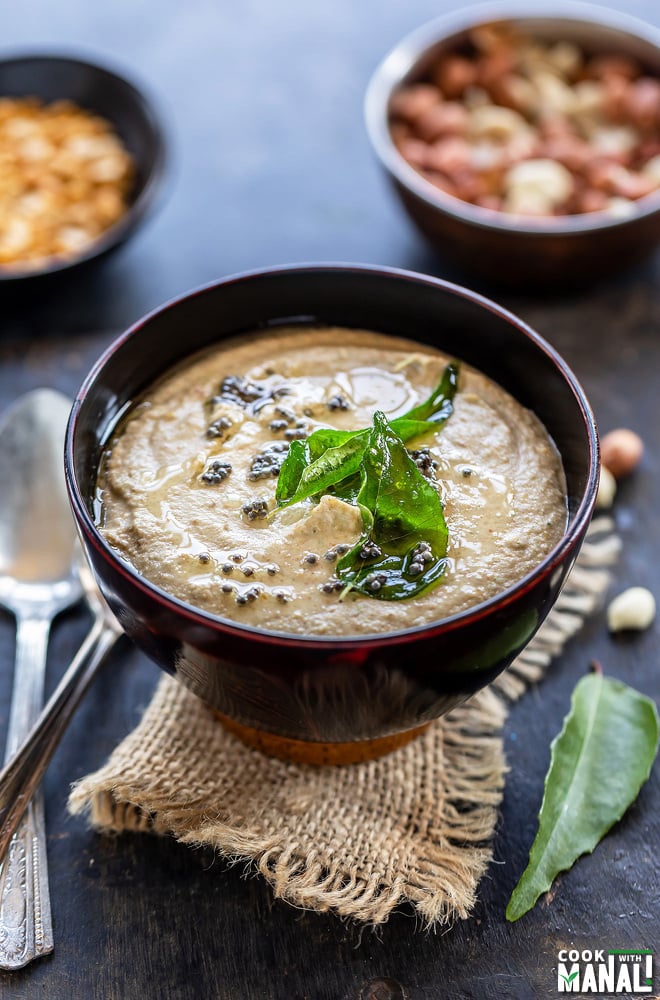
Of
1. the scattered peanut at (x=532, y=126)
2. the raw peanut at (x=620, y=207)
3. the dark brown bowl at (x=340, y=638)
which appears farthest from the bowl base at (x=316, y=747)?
the scattered peanut at (x=532, y=126)

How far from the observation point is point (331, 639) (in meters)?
1.65

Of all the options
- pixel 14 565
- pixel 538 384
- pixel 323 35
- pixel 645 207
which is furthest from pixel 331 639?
pixel 323 35

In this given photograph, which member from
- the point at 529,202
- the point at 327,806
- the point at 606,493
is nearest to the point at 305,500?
the point at 327,806

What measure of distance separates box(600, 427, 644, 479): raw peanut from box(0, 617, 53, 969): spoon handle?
1.46 meters

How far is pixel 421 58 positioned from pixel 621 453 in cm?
168

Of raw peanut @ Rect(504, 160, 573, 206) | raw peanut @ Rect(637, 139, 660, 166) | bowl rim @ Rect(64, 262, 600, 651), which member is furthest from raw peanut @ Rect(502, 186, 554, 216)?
bowl rim @ Rect(64, 262, 600, 651)

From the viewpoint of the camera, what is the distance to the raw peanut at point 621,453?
2701mm

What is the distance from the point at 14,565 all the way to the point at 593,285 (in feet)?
6.16

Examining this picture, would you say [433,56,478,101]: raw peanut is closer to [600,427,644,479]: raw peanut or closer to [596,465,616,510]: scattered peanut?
[600,427,644,479]: raw peanut

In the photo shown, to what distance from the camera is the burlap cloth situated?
197 centimetres

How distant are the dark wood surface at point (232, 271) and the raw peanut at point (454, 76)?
0.37 m

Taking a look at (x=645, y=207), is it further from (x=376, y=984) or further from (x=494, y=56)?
(x=376, y=984)

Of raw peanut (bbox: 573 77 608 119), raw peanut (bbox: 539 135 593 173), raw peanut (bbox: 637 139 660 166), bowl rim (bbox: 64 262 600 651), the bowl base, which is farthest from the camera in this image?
raw peanut (bbox: 573 77 608 119)

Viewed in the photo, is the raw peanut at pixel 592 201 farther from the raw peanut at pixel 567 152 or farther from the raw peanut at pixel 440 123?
the raw peanut at pixel 440 123
